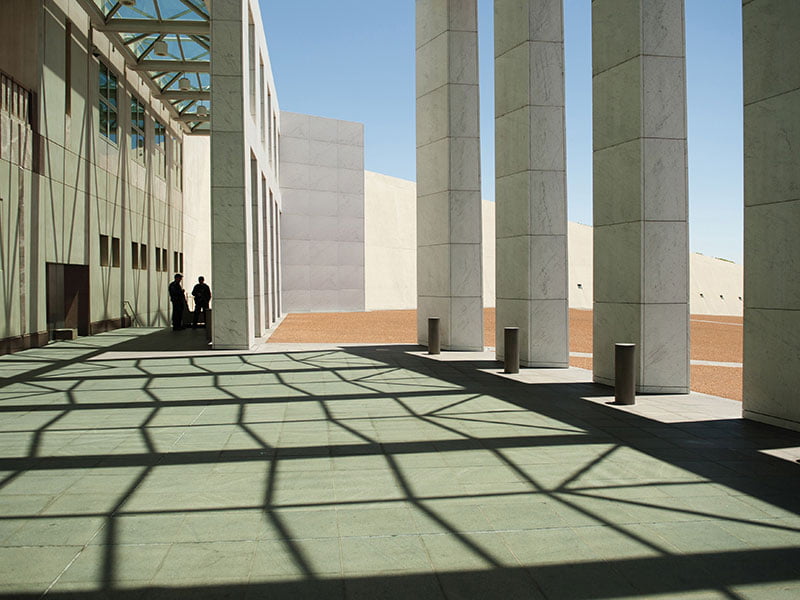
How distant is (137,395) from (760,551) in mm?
9140

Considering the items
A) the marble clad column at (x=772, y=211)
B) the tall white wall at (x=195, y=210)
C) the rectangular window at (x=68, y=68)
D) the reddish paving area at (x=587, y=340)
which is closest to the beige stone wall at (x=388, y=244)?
the tall white wall at (x=195, y=210)

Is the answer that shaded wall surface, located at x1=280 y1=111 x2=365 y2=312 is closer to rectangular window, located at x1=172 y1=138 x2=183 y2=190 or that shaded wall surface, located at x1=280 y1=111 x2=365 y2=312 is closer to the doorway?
rectangular window, located at x1=172 y1=138 x2=183 y2=190

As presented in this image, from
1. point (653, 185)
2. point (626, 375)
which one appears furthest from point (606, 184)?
point (626, 375)

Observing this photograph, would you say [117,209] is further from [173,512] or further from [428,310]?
[173,512]

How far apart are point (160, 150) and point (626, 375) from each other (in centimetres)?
2868

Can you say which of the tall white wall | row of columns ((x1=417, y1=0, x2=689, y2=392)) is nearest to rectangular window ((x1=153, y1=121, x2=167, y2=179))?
the tall white wall

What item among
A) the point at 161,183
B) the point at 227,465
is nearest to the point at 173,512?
the point at 227,465

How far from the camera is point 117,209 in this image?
2556 cm

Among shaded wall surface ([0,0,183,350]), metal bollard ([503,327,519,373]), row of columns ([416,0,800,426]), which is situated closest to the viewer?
row of columns ([416,0,800,426])

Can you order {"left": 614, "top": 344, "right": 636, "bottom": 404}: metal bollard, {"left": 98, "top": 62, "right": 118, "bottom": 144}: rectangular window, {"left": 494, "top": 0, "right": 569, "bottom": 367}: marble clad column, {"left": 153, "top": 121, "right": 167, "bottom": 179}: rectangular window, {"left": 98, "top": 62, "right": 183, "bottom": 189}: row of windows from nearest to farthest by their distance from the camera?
{"left": 614, "top": 344, "right": 636, "bottom": 404}: metal bollard < {"left": 494, "top": 0, "right": 569, "bottom": 367}: marble clad column < {"left": 98, "top": 62, "right": 118, "bottom": 144}: rectangular window < {"left": 98, "top": 62, "right": 183, "bottom": 189}: row of windows < {"left": 153, "top": 121, "right": 167, "bottom": 179}: rectangular window

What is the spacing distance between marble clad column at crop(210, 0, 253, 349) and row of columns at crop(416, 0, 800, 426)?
15.8 feet

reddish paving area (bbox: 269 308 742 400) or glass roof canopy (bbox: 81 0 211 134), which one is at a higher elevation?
glass roof canopy (bbox: 81 0 211 134)

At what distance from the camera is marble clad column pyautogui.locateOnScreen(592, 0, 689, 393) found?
1092 cm

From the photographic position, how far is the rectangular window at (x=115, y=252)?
2556 centimetres
